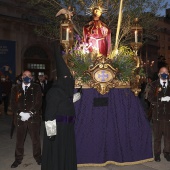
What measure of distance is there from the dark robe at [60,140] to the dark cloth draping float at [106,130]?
1.12 metres

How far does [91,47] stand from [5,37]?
1546 centimetres

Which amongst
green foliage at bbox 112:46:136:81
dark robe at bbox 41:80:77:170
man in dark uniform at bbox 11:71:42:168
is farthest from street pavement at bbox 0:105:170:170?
green foliage at bbox 112:46:136:81

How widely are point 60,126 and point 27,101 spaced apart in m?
1.56

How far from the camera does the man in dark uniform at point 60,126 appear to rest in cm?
423

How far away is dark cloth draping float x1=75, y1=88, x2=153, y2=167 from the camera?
5.51 metres

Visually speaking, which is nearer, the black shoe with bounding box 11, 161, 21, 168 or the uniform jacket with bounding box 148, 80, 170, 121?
the black shoe with bounding box 11, 161, 21, 168

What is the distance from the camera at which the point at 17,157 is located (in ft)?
18.3

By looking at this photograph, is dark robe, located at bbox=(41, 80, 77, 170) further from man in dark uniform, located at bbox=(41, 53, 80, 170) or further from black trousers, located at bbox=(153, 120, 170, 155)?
A: black trousers, located at bbox=(153, 120, 170, 155)

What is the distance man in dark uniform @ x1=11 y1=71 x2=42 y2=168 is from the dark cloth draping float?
2.89ft

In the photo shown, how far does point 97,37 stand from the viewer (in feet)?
20.2

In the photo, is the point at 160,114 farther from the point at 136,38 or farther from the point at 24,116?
the point at 24,116

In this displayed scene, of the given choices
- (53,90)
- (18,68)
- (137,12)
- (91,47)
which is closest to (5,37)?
(18,68)

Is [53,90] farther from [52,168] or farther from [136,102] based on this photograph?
[136,102]

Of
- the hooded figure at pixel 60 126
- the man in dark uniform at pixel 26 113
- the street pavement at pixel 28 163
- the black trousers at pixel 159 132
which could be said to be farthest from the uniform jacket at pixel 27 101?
the black trousers at pixel 159 132
